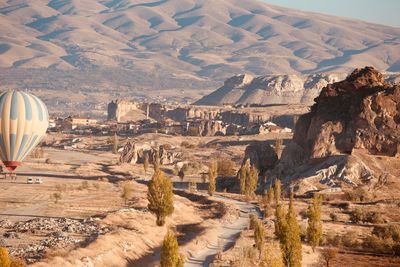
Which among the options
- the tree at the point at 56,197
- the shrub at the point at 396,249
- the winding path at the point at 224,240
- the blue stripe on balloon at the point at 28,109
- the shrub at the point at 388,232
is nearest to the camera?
the winding path at the point at 224,240

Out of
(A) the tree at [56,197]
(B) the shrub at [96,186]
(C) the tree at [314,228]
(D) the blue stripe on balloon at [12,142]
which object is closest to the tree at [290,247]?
(C) the tree at [314,228]

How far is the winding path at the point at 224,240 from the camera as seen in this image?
54612mm

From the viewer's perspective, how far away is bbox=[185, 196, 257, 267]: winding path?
5461 cm

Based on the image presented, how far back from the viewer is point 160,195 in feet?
220

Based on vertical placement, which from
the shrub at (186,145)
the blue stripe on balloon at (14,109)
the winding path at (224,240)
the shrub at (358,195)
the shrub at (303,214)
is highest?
the blue stripe on balloon at (14,109)

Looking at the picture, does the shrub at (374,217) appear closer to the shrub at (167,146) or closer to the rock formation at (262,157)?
the rock formation at (262,157)

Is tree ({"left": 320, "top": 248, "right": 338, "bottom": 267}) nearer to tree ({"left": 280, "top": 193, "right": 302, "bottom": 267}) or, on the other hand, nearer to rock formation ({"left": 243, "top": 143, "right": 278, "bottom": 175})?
tree ({"left": 280, "top": 193, "right": 302, "bottom": 267})

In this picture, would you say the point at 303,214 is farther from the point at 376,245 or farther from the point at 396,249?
the point at 396,249

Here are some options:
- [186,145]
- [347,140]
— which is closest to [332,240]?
[347,140]

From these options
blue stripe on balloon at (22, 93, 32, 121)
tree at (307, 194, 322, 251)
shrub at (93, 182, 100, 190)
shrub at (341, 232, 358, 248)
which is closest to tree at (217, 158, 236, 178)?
shrub at (93, 182, 100, 190)

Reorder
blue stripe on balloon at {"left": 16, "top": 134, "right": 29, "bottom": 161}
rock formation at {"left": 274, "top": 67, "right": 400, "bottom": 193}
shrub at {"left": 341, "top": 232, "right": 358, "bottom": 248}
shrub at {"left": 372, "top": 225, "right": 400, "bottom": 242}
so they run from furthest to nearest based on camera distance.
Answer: rock formation at {"left": 274, "top": 67, "right": 400, "bottom": 193}
blue stripe on balloon at {"left": 16, "top": 134, "right": 29, "bottom": 161}
shrub at {"left": 372, "top": 225, "right": 400, "bottom": 242}
shrub at {"left": 341, "top": 232, "right": 358, "bottom": 248}

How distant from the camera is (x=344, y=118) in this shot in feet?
354

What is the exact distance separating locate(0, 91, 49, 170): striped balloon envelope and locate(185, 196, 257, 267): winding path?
20.8 meters

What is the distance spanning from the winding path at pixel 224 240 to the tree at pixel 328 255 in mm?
7244
